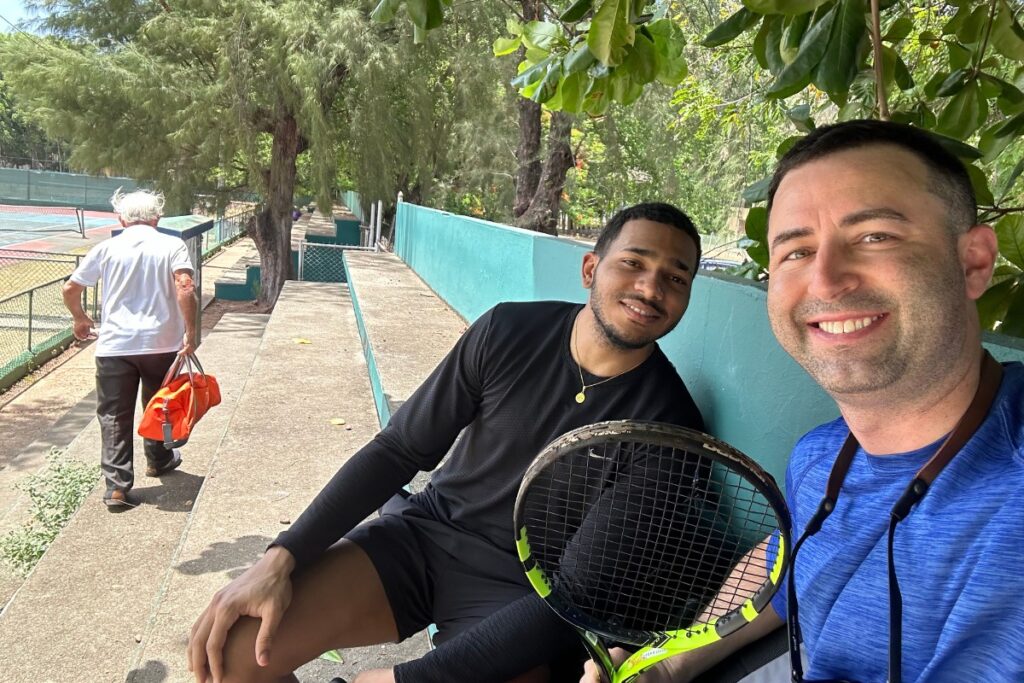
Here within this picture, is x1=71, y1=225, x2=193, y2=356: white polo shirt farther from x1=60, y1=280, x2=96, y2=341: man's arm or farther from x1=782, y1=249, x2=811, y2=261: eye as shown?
x1=782, y1=249, x2=811, y2=261: eye

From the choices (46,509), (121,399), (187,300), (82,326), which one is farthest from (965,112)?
(46,509)

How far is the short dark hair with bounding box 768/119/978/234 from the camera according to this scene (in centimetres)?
138

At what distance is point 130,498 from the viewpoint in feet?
19.0

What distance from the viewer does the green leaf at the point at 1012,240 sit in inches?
72.2

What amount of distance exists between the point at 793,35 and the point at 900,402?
3.64ft

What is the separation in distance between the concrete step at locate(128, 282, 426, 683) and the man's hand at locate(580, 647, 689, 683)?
80cm

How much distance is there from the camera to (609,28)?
173cm

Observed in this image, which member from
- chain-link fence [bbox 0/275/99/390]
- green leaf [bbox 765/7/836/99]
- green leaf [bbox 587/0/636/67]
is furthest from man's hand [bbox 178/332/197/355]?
chain-link fence [bbox 0/275/99/390]

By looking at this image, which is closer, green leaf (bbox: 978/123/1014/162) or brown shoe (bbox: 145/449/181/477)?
green leaf (bbox: 978/123/1014/162)

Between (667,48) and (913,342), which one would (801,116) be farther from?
(913,342)

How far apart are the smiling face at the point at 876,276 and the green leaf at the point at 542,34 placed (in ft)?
4.05

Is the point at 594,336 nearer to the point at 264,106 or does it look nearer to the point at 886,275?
the point at 886,275

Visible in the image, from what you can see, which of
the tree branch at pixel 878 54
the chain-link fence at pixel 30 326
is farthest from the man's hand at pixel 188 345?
the chain-link fence at pixel 30 326

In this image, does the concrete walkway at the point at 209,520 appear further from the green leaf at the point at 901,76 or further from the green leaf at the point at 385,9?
the green leaf at the point at 901,76
